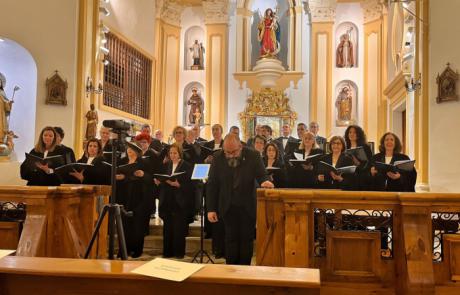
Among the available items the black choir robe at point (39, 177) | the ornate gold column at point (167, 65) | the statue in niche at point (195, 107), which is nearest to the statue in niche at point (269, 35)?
the statue in niche at point (195, 107)

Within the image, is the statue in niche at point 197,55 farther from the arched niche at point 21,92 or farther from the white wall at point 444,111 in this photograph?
the white wall at point 444,111

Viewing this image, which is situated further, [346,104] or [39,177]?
[346,104]

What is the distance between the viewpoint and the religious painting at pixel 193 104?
45.4ft

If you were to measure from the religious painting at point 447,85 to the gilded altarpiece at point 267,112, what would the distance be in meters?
6.48

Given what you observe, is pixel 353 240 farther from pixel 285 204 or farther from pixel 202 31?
pixel 202 31

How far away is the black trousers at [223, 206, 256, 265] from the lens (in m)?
3.94

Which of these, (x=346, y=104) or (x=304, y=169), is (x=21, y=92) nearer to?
(x=304, y=169)

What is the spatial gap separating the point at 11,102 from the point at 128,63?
14.3ft

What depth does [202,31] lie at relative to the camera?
560 inches

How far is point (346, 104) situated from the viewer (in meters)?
13.3

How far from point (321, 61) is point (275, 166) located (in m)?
8.99

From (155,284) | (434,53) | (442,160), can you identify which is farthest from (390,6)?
(155,284)

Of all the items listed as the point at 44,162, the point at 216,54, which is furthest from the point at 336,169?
the point at 216,54

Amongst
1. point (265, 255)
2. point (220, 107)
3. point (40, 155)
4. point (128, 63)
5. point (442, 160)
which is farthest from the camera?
point (220, 107)
